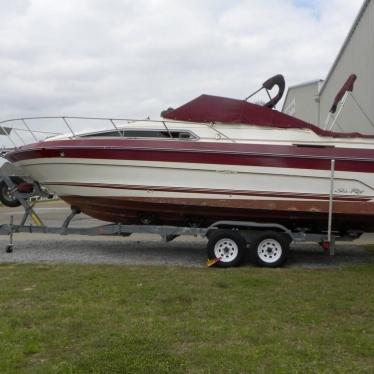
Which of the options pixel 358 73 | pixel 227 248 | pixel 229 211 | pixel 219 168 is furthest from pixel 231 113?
pixel 358 73

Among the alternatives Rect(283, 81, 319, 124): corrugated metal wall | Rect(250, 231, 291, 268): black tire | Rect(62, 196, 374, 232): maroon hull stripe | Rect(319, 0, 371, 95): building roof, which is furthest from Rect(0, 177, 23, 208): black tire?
Rect(283, 81, 319, 124): corrugated metal wall

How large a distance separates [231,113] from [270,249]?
2248 millimetres

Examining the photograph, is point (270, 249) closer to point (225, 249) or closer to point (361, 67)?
point (225, 249)

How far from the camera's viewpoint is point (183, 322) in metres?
4.83

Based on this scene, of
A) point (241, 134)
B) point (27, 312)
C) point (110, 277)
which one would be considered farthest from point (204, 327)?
point (241, 134)

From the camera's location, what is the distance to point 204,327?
468 centimetres

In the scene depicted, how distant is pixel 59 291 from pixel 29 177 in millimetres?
3794

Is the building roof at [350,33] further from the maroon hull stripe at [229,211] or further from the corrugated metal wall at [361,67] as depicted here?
the maroon hull stripe at [229,211]

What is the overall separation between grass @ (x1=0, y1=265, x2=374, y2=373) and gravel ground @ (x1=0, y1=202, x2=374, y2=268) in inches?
52.5

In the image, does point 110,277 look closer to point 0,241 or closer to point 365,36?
point 0,241

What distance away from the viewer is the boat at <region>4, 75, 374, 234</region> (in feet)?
26.3

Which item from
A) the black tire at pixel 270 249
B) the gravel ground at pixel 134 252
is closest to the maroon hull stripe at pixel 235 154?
the black tire at pixel 270 249

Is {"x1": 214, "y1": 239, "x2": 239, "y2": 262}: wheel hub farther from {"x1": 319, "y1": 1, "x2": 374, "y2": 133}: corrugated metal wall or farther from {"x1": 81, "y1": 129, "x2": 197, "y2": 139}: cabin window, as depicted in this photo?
{"x1": 319, "y1": 1, "x2": 374, "y2": 133}: corrugated metal wall

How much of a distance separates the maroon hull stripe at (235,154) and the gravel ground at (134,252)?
5.41ft
